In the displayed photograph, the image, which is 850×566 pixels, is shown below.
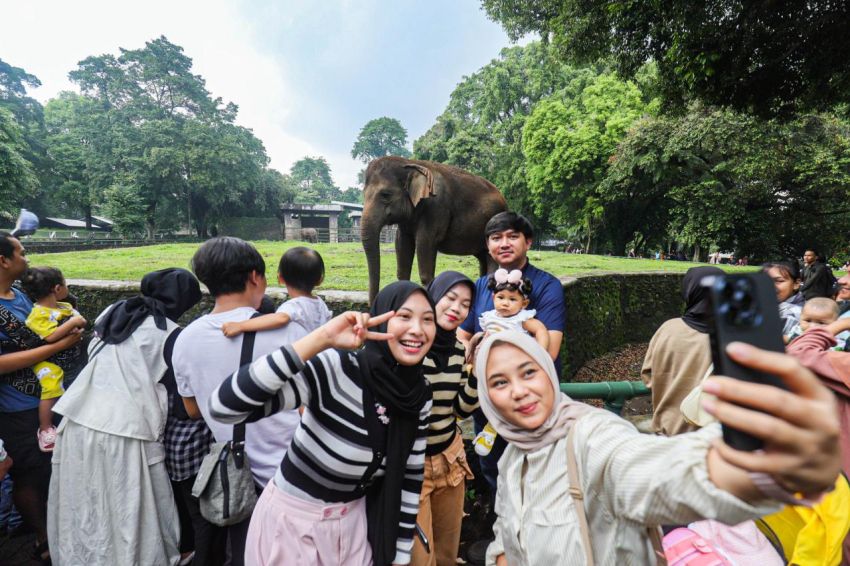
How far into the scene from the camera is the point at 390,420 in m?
1.49

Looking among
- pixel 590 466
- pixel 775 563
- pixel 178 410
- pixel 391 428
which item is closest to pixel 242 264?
pixel 178 410

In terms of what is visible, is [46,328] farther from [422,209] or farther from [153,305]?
[422,209]

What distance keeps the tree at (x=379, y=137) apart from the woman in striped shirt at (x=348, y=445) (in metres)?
64.3

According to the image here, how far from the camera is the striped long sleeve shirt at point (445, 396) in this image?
79.4 inches

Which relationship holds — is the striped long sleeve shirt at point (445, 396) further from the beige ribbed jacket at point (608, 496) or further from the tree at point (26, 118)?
the tree at point (26, 118)

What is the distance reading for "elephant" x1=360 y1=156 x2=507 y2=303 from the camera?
4.22 metres

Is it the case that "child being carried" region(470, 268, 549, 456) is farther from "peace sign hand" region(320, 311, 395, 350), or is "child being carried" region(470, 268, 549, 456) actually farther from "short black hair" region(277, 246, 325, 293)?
"short black hair" region(277, 246, 325, 293)

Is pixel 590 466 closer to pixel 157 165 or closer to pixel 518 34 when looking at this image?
pixel 518 34

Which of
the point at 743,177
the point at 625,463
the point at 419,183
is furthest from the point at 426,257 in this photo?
the point at 743,177

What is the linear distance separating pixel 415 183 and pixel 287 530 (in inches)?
136

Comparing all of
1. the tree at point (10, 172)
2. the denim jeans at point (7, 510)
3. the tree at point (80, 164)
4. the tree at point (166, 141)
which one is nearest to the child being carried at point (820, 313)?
the denim jeans at point (7, 510)

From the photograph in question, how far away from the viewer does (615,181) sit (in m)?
16.6

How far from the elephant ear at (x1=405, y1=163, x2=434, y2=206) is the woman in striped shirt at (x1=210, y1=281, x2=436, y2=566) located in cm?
274

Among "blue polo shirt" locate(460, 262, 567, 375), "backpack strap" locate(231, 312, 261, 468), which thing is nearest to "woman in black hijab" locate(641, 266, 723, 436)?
"blue polo shirt" locate(460, 262, 567, 375)
